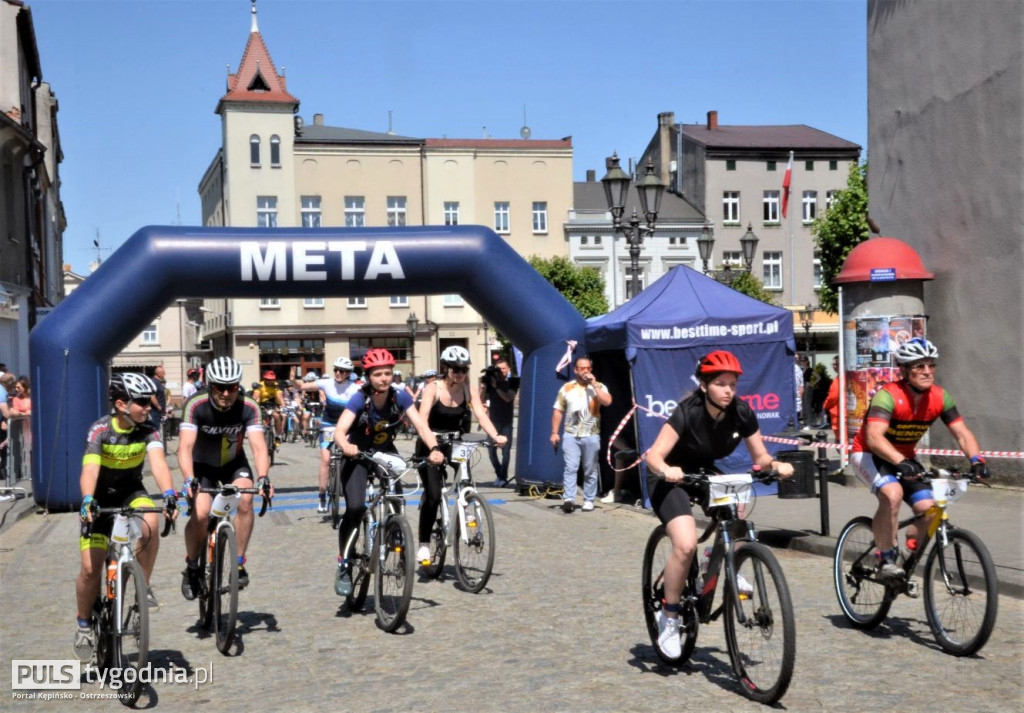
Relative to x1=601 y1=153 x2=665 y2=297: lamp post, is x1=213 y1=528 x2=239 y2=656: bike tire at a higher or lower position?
lower

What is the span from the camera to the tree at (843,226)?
142 feet

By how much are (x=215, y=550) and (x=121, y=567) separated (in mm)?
1111

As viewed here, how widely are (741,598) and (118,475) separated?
3.35 m

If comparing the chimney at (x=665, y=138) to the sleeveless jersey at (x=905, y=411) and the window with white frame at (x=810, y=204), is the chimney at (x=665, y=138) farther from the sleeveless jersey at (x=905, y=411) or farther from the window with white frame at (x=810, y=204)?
the sleeveless jersey at (x=905, y=411)

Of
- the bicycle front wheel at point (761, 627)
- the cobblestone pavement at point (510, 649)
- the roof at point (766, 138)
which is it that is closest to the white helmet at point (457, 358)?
the cobblestone pavement at point (510, 649)

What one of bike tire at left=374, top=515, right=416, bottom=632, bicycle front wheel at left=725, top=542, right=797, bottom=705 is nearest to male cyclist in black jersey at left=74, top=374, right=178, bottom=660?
bike tire at left=374, top=515, right=416, bottom=632

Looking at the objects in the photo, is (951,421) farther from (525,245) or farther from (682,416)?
(525,245)

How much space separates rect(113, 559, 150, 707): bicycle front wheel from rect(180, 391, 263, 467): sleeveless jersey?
60.6 inches

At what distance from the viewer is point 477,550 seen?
931 cm

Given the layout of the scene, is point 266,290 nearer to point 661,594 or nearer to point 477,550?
point 477,550

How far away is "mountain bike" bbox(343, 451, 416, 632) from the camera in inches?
305

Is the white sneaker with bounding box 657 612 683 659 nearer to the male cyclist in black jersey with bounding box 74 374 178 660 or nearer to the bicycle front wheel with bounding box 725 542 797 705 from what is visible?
the bicycle front wheel with bounding box 725 542 797 705

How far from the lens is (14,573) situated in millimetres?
11016

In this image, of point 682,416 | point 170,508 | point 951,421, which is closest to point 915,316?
point 951,421
